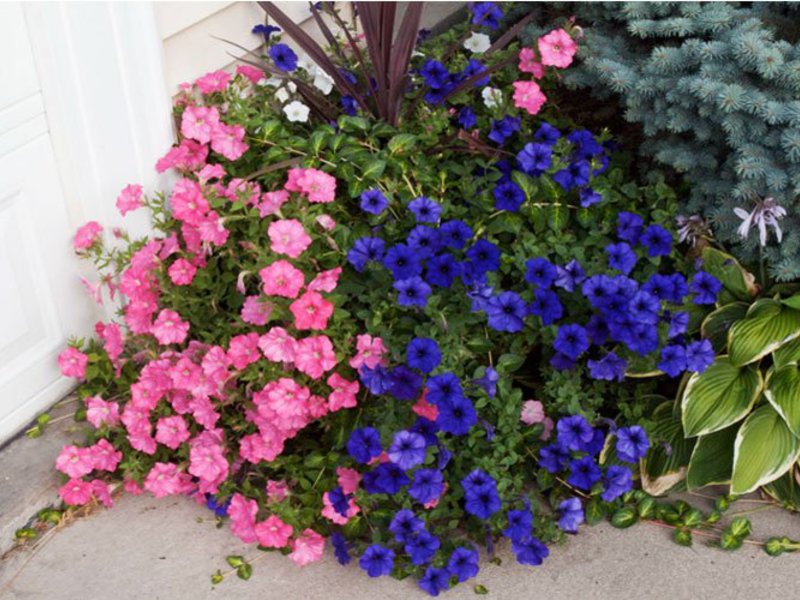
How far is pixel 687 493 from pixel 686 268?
0.60m

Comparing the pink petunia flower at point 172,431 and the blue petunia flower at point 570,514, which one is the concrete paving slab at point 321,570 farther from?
the pink petunia flower at point 172,431

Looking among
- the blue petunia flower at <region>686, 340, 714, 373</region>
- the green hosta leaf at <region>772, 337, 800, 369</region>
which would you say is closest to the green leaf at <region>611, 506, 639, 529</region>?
the blue petunia flower at <region>686, 340, 714, 373</region>

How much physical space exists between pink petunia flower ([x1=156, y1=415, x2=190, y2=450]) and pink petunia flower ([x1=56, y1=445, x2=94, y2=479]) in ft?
0.60

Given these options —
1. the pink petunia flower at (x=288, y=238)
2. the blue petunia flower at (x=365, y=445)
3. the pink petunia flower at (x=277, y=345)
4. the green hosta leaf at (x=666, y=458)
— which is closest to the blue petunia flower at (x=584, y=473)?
the green hosta leaf at (x=666, y=458)

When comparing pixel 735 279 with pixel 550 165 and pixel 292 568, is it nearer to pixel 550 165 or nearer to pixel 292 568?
pixel 550 165

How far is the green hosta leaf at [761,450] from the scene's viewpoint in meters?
2.50

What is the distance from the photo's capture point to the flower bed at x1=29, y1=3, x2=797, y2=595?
2377 millimetres

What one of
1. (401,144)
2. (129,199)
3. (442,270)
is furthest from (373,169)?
(129,199)

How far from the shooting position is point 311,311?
2.38 m

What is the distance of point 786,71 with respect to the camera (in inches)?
98.9

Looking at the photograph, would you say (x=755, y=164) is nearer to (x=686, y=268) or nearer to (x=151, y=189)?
(x=686, y=268)

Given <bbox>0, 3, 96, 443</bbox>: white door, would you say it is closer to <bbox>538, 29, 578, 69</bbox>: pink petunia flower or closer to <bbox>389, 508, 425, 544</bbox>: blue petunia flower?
<bbox>389, 508, 425, 544</bbox>: blue petunia flower

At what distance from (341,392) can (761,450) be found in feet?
3.46

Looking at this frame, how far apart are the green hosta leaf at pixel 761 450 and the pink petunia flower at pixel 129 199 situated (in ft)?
5.36
